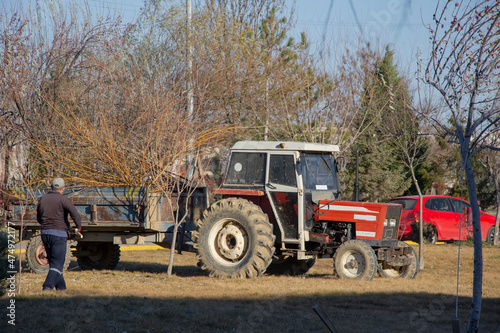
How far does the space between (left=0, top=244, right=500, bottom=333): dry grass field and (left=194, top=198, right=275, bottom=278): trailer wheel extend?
29cm

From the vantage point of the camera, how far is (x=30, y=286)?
27.3 ft

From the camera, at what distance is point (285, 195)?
388 inches

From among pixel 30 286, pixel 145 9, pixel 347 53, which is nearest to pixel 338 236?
pixel 30 286

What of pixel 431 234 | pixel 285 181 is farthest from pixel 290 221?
pixel 431 234

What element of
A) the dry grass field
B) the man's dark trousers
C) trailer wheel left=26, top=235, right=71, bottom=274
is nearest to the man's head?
the man's dark trousers

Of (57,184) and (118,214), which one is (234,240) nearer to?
(118,214)

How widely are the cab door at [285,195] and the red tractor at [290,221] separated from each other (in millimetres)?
18

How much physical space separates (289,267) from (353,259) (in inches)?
66.9

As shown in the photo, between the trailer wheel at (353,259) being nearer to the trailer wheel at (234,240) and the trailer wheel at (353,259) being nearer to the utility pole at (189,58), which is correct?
the trailer wheel at (234,240)

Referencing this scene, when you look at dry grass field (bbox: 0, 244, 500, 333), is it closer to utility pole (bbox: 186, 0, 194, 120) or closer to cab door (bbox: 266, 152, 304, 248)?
cab door (bbox: 266, 152, 304, 248)

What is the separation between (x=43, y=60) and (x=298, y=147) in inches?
345

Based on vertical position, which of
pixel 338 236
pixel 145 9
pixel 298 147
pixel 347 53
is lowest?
pixel 338 236

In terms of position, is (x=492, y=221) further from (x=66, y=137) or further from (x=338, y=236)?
(x=66, y=137)

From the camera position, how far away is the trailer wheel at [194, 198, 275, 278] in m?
9.50
